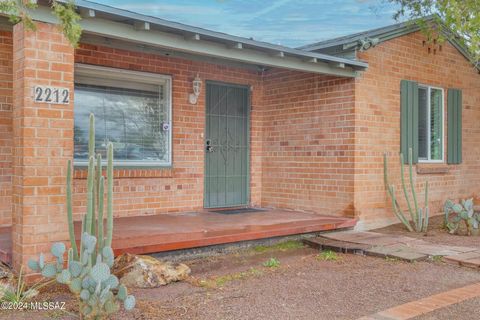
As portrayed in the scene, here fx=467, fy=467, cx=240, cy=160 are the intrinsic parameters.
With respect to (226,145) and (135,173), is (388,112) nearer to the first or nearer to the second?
(226,145)

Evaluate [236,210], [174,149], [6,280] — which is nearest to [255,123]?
[236,210]

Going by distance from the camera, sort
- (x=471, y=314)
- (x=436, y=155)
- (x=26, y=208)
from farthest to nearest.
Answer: (x=436, y=155) < (x=26, y=208) < (x=471, y=314)

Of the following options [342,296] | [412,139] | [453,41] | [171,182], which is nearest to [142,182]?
[171,182]

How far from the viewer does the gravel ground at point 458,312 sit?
389 cm

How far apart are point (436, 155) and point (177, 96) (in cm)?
518

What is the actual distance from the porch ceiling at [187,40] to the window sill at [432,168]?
2.39 m

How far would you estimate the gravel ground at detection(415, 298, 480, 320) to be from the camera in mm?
3889

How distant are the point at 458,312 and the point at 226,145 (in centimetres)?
525

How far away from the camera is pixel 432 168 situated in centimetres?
886

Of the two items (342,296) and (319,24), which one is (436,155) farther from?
(342,296)

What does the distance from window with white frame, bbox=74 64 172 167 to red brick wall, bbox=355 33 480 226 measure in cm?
321

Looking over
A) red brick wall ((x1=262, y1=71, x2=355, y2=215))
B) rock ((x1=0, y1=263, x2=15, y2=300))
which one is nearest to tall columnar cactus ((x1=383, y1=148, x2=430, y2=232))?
red brick wall ((x1=262, y1=71, x2=355, y2=215))

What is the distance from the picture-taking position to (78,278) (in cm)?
344

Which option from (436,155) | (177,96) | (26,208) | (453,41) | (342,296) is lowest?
(342,296)
